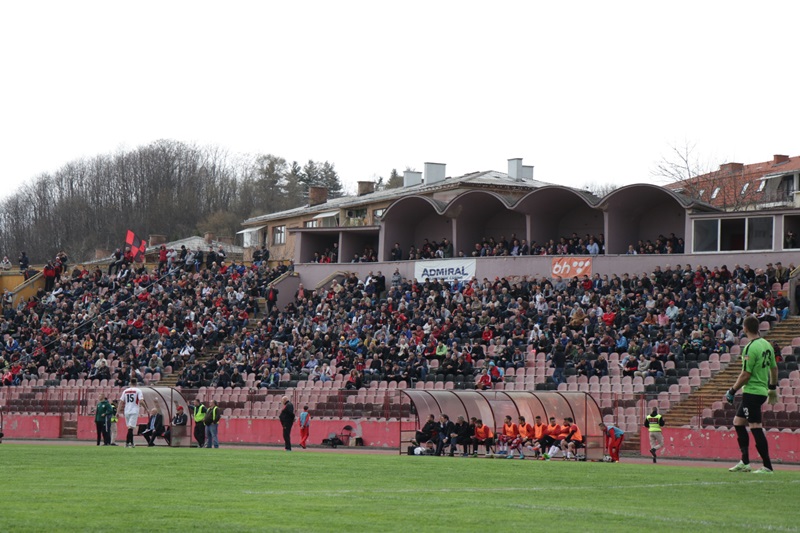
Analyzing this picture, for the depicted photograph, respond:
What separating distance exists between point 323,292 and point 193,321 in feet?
19.6

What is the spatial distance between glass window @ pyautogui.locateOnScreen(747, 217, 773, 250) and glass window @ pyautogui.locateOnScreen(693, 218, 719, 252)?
50.8 inches

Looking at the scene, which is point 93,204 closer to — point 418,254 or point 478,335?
point 418,254

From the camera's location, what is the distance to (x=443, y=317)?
4278 centimetres

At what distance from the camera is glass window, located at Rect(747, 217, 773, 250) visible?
136 feet

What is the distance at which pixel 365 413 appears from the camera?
36344mm

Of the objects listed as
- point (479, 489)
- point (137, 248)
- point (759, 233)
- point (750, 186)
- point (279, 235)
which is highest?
point (750, 186)

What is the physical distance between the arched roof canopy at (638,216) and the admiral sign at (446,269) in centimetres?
595

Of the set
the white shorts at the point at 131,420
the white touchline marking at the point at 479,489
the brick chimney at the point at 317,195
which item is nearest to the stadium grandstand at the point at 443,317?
the white shorts at the point at 131,420

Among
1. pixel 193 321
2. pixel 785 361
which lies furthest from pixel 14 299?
pixel 785 361

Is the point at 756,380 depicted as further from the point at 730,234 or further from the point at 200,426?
the point at 730,234

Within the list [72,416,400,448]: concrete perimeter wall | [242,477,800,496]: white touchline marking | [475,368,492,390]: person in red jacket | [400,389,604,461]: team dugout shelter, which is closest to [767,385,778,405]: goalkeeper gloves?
[242,477,800,496]: white touchline marking

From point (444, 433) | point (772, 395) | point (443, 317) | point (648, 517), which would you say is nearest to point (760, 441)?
point (772, 395)

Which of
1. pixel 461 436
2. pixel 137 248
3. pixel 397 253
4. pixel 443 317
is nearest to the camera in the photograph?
pixel 461 436

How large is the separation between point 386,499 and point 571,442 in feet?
57.0
